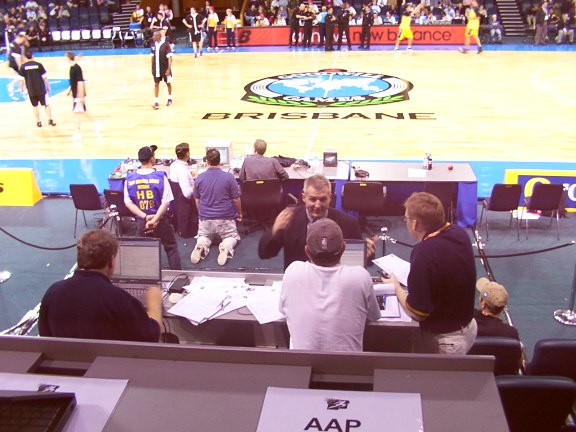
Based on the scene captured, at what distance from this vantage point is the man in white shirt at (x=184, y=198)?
25.5 feet

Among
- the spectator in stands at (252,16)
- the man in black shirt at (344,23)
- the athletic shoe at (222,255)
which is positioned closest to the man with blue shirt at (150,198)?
the athletic shoe at (222,255)

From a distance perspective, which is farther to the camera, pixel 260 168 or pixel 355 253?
pixel 260 168

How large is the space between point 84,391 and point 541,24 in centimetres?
2407

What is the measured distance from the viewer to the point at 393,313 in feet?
14.5

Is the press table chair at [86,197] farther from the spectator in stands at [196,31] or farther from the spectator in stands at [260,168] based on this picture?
the spectator in stands at [196,31]

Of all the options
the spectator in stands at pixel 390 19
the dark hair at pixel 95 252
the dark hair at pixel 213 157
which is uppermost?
the spectator in stands at pixel 390 19

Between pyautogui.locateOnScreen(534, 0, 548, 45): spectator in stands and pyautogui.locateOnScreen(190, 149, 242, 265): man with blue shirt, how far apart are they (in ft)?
62.0

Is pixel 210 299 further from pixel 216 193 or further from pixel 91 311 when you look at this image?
pixel 216 193

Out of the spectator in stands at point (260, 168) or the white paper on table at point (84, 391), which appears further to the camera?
the spectator in stands at point (260, 168)

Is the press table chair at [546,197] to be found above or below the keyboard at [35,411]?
below

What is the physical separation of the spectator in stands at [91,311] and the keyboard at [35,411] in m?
1.29

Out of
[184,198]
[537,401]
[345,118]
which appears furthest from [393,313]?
[345,118]

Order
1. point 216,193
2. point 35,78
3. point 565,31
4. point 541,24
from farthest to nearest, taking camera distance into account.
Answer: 1. point 565,31
2. point 541,24
3. point 35,78
4. point 216,193

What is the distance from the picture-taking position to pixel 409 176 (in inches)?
329
